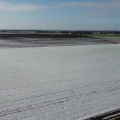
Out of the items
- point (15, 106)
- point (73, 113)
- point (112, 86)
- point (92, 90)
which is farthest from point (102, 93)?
point (15, 106)

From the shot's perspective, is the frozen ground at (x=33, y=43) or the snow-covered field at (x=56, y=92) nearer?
the snow-covered field at (x=56, y=92)

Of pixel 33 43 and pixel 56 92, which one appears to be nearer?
pixel 56 92

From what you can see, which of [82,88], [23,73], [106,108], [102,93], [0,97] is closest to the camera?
[106,108]

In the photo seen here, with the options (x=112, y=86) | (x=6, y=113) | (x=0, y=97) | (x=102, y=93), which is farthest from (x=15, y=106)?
(x=112, y=86)

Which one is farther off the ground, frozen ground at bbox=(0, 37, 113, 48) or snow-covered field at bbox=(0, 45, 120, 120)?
snow-covered field at bbox=(0, 45, 120, 120)

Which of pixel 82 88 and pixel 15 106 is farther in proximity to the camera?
pixel 82 88

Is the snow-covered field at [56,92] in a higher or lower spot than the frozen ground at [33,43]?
higher

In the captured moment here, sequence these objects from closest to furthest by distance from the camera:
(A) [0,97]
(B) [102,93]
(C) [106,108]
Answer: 1. (C) [106,108]
2. (A) [0,97]
3. (B) [102,93]

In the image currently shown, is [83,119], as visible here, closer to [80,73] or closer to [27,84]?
[27,84]

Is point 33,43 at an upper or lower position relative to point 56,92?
lower

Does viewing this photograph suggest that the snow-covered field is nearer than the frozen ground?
Yes
